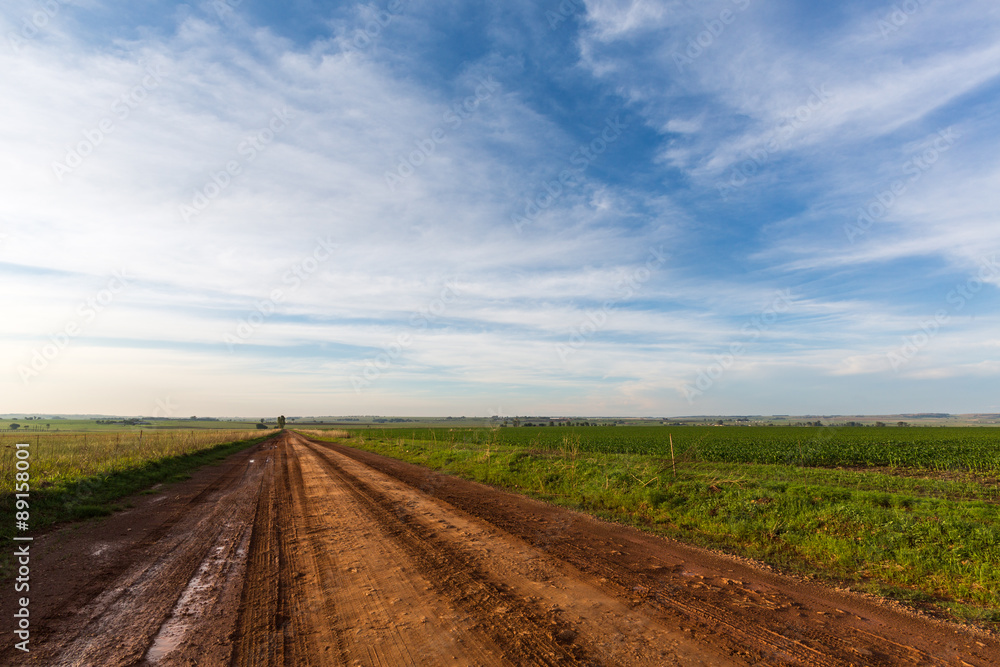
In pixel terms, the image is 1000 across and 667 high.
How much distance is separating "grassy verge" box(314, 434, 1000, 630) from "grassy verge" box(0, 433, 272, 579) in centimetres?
1247

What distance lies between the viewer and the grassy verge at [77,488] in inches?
396

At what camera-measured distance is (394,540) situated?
8664 mm

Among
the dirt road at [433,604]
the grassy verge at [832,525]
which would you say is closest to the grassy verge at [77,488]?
the dirt road at [433,604]

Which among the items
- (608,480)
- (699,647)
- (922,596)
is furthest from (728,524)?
(699,647)

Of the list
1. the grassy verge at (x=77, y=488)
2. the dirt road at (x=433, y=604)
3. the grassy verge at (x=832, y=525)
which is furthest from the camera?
the grassy verge at (x=77, y=488)

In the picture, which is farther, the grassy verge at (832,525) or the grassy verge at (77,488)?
the grassy verge at (77,488)

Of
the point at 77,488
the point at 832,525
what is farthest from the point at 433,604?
the point at 77,488

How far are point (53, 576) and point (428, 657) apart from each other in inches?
266

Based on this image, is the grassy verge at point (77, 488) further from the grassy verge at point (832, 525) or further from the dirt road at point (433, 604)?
the grassy verge at point (832, 525)

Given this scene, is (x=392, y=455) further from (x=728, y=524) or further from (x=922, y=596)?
(x=922, y=596)

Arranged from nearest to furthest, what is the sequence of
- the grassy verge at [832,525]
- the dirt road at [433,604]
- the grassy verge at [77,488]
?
the dirt road at [433,604]
the grassy verge at [832,525]
the grassy verge at [77,488]

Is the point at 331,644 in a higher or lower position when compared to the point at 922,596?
higher

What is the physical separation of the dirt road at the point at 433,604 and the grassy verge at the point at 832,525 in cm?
123

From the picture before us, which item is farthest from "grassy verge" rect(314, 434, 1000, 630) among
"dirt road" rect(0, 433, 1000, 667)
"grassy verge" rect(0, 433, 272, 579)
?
"grassy verge" rect(0, 433, 272, 579)
